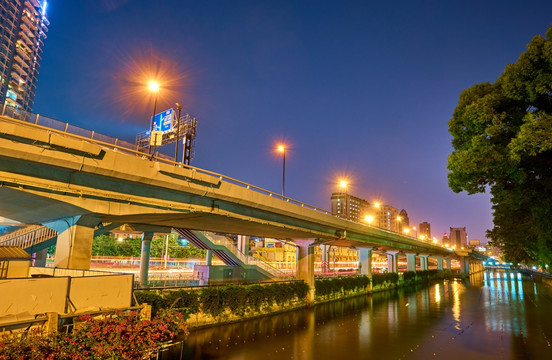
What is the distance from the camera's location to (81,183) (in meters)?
14.4

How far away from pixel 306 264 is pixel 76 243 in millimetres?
20230

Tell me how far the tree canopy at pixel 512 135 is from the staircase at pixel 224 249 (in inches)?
972

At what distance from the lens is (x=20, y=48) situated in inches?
4353

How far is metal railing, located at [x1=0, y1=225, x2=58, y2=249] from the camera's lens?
25.3 meters

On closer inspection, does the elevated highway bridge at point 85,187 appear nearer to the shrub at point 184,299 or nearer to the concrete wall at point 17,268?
the concrete wall at point 17,268

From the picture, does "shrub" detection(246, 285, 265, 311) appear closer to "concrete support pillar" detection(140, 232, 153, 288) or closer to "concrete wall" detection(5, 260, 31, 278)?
"concrete support pillar" detection(140, 232, 153, 288)

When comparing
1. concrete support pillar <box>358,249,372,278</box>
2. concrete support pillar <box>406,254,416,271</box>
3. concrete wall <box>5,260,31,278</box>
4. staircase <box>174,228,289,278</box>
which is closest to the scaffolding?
staircase <box>174,228,289,278</box>

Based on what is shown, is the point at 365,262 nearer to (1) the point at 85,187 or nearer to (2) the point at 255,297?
(2) the point at 255,297

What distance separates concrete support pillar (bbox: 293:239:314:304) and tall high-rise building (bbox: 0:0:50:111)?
323ft

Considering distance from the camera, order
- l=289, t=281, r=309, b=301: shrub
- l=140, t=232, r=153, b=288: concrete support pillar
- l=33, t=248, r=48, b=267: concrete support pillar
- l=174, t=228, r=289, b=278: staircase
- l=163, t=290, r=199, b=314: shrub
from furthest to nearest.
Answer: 1. l=174, t=228, r=289, b=278: staircase
2. l=140, t=232, r=153, b=288: concrete support pillar
3. l=289, t=281, r=309, b=301: shrub
4. l=33, t=248, r=48, b=267: concrete support pillar
5. l=163, t=290, r=199, b=314: shrub

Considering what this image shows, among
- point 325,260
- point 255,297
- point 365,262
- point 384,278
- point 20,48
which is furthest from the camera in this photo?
point 20,48

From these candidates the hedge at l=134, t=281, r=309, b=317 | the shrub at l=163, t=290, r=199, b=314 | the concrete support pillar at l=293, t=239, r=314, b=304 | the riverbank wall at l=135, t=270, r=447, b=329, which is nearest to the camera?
the hedge at l=134, t=281, r=309, b=317

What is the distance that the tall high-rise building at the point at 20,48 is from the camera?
102m

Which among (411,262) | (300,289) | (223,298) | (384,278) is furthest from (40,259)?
(411,262)
